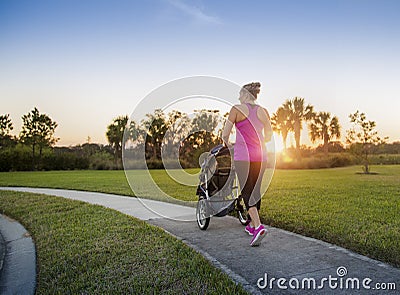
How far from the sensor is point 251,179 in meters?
4.26

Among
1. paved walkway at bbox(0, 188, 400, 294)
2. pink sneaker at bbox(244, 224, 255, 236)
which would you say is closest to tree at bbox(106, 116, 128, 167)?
pink sneaker at bbox(244, 224, 255, 236)

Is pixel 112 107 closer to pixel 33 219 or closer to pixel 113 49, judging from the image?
pixel 113 49

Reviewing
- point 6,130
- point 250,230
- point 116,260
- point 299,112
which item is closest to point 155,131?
point 250,230

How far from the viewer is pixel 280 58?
430 inches

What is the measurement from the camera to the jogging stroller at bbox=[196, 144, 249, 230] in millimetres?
5016

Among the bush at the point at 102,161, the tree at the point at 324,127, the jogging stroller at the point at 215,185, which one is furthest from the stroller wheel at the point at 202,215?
the tree at the point at 324,127

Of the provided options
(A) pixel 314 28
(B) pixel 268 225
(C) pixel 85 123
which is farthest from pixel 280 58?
(C) pixel 85 123

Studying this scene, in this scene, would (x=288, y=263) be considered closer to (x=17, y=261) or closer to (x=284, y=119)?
(x=17, y=261)

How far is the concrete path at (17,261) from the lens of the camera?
3.32 metres

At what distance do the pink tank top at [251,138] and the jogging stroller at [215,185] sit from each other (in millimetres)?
710

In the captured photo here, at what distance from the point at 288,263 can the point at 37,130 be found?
102 ft

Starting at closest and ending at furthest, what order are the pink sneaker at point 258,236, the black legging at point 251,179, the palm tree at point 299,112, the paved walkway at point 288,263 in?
the paved walkway at point 288,263 → the pink sneaker at point 258,236 → the black legging at point 251,179 → the palm tree at point 299,112

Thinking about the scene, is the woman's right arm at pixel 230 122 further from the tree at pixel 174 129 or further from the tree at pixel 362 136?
the tree at pixel 362 136

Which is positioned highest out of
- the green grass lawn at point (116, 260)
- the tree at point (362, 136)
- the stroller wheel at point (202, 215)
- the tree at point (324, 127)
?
the tree at point (324, 127)
